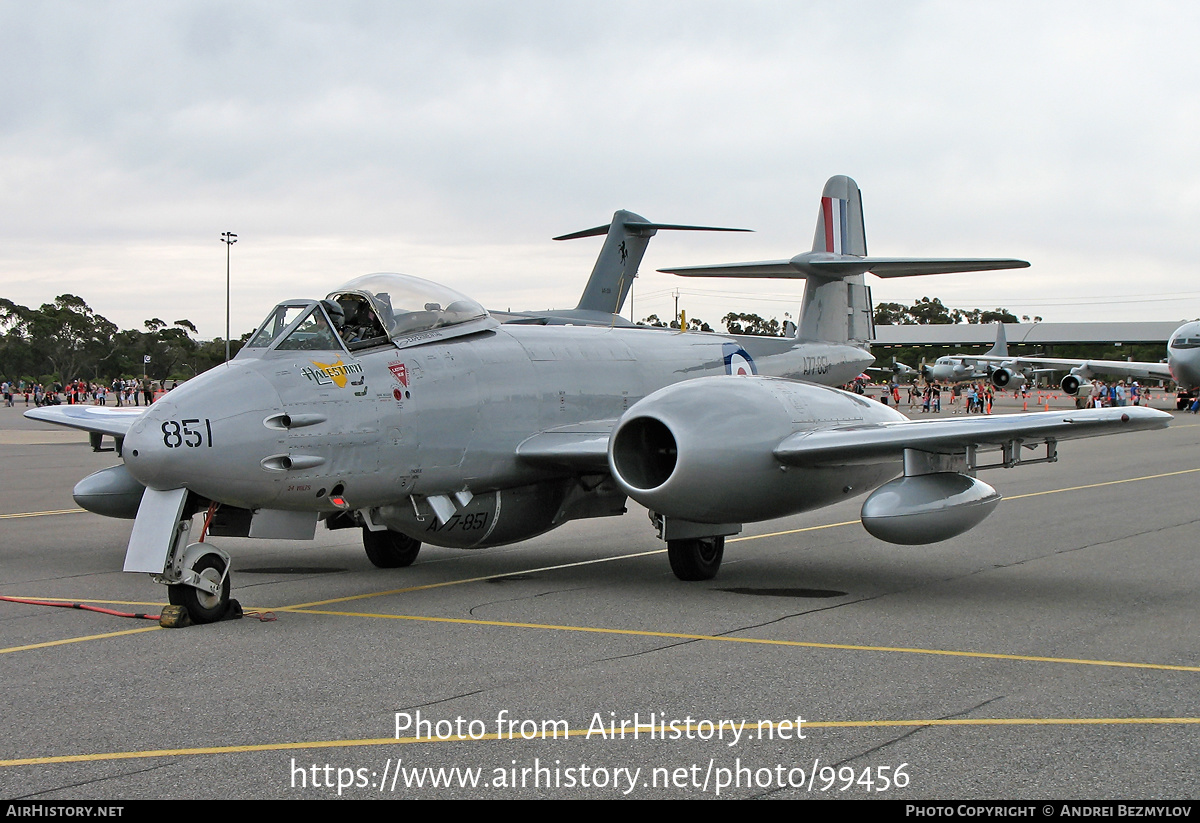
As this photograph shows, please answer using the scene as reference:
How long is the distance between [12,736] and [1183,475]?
2079cm

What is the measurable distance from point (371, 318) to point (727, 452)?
Result: 315cm

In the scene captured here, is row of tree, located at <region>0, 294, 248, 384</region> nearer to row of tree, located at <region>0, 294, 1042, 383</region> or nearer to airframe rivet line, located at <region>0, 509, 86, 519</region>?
row of tree, located at <region>0, 294, 1042, 383</region>

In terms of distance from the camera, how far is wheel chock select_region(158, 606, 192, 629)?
7.83 meters

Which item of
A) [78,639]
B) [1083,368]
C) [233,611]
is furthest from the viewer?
[1083,368]

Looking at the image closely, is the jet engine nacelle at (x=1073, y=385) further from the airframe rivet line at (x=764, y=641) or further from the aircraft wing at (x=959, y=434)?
the airframe rivet line at (x=764, y=641)

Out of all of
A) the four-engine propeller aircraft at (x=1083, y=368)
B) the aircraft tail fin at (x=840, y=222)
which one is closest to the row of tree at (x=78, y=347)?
the four-engine propeller aircraft at (x=1083, y=368)

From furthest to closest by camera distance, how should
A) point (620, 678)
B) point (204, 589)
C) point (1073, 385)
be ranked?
point (1073, 385) → point (204, 589) → point (620, 678)

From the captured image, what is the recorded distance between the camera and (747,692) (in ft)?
19.8

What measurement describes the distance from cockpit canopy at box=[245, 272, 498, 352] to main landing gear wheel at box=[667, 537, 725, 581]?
107 inches

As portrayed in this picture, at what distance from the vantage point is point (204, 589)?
7.96 metres

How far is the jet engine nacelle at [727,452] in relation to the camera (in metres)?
9.05

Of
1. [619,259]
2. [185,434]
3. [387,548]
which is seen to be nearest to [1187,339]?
[619,259]

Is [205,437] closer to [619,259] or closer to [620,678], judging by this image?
[620,678]

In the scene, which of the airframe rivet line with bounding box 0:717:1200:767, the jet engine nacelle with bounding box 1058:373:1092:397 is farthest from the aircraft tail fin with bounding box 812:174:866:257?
the jet engine nacelle with bounding box 1058:373:1092:397
